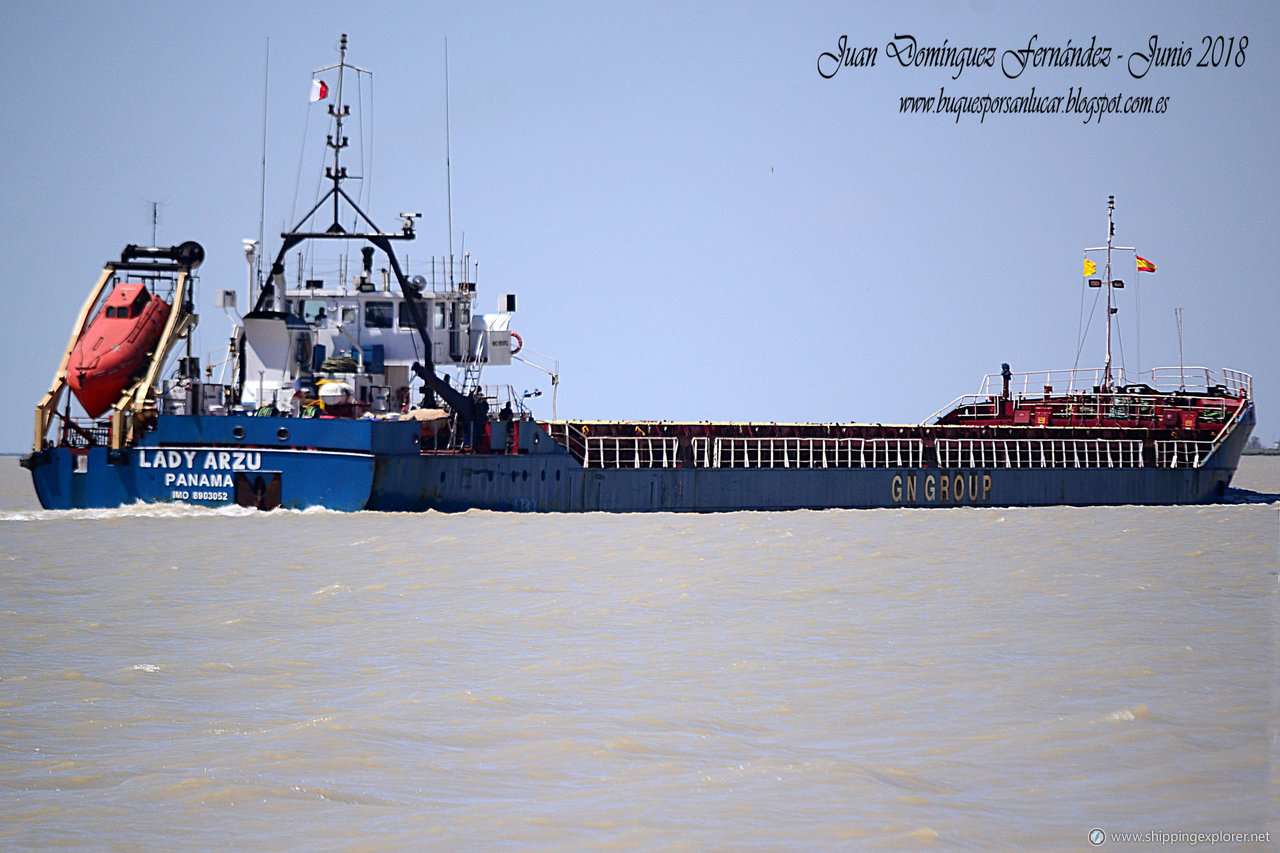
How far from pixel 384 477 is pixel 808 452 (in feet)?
49.1

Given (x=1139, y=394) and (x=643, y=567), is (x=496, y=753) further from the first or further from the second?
(x=1139, y=394)

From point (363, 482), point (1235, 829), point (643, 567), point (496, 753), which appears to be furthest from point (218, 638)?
point (363, 482)

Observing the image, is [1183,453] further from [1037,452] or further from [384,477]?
[384,477]

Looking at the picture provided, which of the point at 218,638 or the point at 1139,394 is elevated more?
the point at 1139,394

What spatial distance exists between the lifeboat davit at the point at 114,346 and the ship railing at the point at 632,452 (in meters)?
10.8

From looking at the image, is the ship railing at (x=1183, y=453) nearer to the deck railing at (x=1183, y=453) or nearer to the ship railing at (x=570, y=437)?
the deck railing at (x=1183, y=453)

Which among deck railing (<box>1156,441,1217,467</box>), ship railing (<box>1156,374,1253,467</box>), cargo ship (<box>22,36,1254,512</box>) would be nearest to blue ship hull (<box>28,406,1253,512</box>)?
cargo ship (<box>22,36,1254,512</box>)

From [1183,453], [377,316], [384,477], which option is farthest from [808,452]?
[384,477]

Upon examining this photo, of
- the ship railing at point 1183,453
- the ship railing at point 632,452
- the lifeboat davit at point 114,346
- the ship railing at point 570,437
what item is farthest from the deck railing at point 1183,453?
the lifeboat davit at point 114,346

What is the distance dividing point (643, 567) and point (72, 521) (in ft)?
39.3

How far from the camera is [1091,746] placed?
7824 millimetres

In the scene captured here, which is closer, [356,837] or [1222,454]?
[356,837]

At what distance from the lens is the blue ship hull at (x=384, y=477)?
24.0 m

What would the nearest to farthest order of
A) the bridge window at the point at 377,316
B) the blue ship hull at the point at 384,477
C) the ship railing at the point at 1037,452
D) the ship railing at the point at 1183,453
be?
the blue ship hull at the point at 384,477 < the bridge window at the point at 377,316 < the ship railing at the point at 1037,452 < the ship railing at the point at 1183,453
